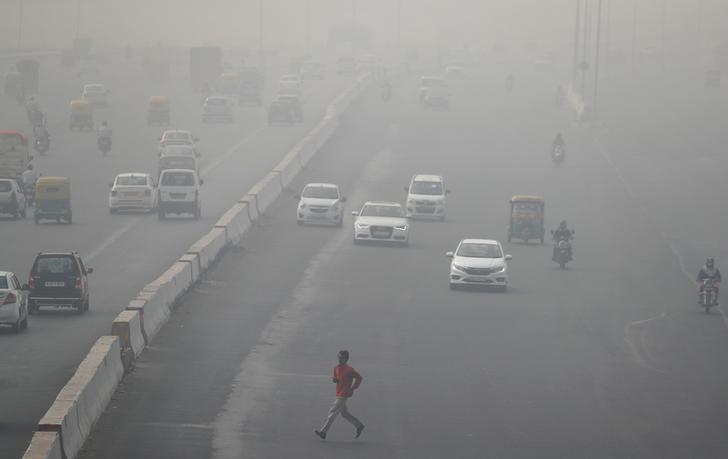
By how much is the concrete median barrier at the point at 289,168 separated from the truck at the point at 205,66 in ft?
176


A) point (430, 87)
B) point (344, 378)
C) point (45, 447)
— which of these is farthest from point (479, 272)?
point (430, 87)

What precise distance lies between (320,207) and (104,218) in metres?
7.65

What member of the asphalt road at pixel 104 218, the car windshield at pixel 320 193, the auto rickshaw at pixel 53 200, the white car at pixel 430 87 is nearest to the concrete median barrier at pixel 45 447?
the asphalt road at pixel 104 218

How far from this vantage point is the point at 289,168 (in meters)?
64.4

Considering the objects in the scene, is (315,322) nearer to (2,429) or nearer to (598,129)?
(2,429)

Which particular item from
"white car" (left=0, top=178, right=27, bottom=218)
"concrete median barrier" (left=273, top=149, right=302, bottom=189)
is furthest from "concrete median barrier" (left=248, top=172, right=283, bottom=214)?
"white car" (left=0, top=178, right=27, bottom=218)

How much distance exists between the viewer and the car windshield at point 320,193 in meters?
53.8

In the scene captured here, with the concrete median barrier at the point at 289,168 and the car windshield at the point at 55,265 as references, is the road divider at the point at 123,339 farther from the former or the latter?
the concrete median barrier at the point at 289,168

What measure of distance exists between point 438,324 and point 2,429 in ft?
46.5

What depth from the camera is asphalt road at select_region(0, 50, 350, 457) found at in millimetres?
27750

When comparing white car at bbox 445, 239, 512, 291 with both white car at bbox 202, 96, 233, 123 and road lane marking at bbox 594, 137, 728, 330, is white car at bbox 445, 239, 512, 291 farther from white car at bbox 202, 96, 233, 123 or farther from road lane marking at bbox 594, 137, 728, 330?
white car at bbox 202, 96, 233, 123

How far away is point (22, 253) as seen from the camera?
43.7 metres

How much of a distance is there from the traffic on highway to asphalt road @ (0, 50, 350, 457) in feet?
0.46

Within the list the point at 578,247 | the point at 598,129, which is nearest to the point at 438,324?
the point at 578,247
